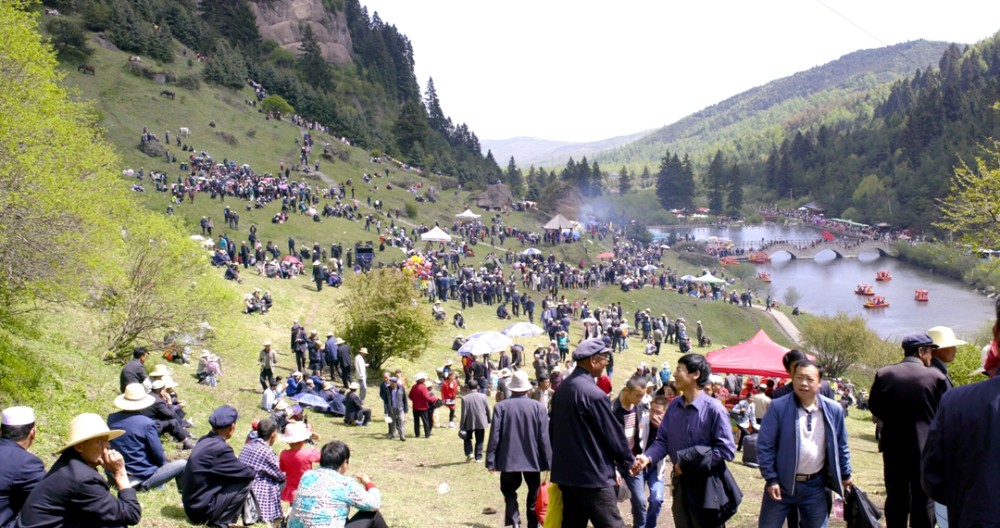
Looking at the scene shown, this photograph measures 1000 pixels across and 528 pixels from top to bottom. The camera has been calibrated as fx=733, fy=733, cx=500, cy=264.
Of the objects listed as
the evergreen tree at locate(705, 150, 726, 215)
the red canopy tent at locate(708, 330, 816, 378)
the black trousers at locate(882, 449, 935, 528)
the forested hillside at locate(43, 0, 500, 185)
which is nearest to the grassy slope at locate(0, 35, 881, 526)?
the black trousers at locate(882, 449, 935, 528)

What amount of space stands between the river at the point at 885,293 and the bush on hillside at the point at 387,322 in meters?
31.6

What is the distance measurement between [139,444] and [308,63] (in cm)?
9243

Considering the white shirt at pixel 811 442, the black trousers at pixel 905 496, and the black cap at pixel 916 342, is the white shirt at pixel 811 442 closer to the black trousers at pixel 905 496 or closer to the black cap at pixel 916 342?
the black trousers at pixel 905 496

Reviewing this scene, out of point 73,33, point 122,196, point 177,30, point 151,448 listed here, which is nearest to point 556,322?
point 122,196

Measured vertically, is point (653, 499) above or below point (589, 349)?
below

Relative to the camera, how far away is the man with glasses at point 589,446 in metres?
5.00

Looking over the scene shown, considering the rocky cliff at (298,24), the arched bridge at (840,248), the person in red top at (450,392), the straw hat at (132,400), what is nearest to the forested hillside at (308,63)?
the rocky cliff at (298,24)

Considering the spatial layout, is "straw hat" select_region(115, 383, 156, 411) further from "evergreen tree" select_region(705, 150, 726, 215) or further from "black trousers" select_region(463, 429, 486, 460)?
"evergreen tree" select_region(705, 150, 726, 215)

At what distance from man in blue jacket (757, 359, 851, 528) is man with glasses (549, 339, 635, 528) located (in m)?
0.99

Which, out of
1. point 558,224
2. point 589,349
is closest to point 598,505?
point 589,349

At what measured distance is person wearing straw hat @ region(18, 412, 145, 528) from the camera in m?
4.40

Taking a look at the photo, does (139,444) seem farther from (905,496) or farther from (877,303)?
(877,303)

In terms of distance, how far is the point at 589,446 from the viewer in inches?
198

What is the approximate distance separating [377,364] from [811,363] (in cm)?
1621
